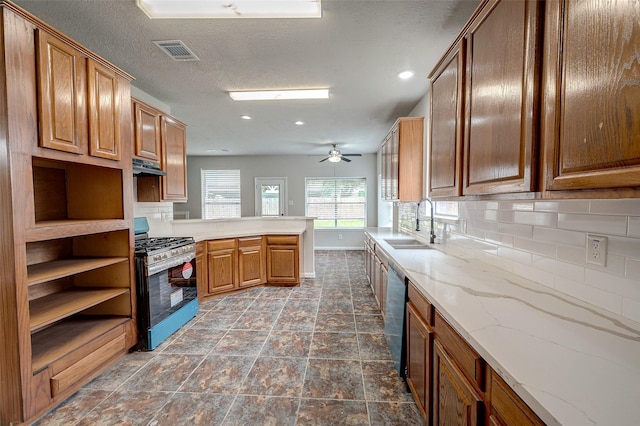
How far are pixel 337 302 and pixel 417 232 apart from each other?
4.58 feet

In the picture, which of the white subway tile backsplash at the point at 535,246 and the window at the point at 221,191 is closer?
the white subway tile backsplash at the point at 535,246

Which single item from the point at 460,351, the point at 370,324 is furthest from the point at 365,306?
the point at 460,351

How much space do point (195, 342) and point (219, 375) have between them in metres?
0.65

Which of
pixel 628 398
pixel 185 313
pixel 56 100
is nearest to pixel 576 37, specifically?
pixel 628 398

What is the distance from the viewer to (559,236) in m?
1.29

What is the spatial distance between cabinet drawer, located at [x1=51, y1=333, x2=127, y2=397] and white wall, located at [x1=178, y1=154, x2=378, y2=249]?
5.26 meters

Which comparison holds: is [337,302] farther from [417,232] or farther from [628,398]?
[628,398]

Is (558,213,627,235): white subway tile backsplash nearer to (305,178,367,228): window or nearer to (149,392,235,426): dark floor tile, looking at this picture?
(149,392,235,426): dark floor tile

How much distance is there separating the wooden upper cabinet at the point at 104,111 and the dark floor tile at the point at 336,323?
250cm

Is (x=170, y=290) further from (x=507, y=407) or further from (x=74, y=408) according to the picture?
(x=507, y=407)

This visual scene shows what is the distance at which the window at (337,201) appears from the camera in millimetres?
7285

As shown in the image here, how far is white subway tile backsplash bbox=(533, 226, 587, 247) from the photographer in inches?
46.7

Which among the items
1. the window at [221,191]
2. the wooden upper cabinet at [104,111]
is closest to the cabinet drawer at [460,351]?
the wooden upper cabinet at [104,111]

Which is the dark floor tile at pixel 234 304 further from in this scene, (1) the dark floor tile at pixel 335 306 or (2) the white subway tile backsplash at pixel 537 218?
(2) the white subway tile backsplash at pixel 537 218
